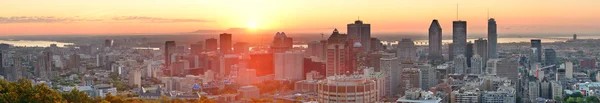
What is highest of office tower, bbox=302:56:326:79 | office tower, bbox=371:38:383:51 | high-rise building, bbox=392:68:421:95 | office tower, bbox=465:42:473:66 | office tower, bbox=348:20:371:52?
office tower, bbox=348:20:371:52

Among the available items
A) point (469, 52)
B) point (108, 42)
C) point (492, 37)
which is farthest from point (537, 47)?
point (108, 42)

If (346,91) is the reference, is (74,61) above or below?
above

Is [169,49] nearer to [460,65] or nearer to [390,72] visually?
[460,65]

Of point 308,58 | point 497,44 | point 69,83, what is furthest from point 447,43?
point 69,83

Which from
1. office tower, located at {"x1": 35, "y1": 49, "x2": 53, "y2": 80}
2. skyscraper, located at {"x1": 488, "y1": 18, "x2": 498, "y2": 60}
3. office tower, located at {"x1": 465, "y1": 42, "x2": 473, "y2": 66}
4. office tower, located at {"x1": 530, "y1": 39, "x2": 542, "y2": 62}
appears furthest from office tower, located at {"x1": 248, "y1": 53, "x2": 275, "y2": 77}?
skyscraper, located at {"x1": 488, "y1": 18, "x2": 498, "y2": 60}

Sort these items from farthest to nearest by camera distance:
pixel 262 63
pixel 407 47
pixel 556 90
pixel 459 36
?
pixel 459 36
pixel 407 47
pixel 262 63
pixel 556 90

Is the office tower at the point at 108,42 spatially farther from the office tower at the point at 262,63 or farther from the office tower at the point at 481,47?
the office tower at the point at 481,47

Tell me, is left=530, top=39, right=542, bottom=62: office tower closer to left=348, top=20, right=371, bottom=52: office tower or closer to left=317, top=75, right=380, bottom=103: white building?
left=348, top=20, right=371, bottom=52: office tower
